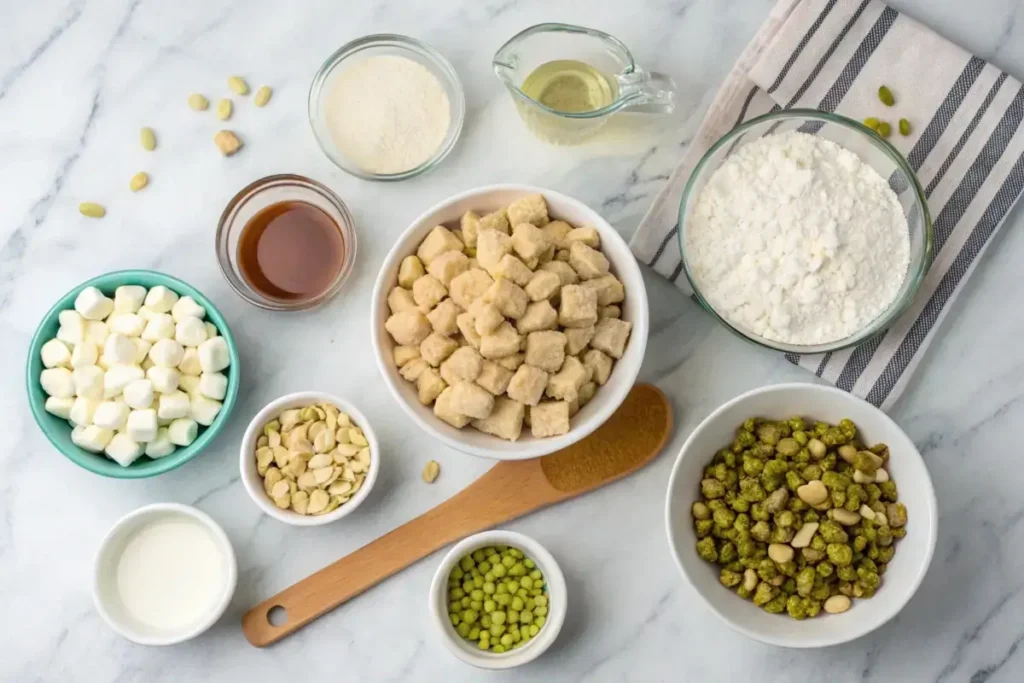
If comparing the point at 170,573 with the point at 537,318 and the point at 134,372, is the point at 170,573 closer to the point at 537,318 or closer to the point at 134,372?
the point at 134,372

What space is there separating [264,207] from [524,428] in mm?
763

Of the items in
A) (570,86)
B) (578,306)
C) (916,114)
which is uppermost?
(916,114)

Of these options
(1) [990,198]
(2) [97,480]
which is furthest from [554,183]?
(2) [97,480]

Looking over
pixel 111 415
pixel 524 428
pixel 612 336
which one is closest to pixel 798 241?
pixel 612 336

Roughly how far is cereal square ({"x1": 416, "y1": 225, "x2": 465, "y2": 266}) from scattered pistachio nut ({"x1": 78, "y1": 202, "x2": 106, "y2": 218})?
0.77 m

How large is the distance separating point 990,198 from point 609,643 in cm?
118

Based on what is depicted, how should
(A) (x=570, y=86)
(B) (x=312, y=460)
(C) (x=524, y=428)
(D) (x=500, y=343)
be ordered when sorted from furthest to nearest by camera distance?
(A) (x=570, y=86) < (B) (x=312, y=460) < (C) (x=524, y=428) < (D) (x=500, y=343)

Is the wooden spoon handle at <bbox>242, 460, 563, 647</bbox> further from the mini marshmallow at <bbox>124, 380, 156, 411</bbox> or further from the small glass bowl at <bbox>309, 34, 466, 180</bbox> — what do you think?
the small glass bowl at <bbox>309, 34, 466, 180</bbox>

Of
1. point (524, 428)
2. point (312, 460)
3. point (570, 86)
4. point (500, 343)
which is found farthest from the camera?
point (570, 86)

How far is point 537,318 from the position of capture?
1.59 meters

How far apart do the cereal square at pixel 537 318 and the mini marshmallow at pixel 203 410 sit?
2.14 ft

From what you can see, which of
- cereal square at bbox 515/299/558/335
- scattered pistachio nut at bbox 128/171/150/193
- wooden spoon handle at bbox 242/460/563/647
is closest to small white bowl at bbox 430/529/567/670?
wooden spoon handle at bbox 242/460/563/647

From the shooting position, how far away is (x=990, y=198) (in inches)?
72.0

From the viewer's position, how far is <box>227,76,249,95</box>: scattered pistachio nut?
6.42 ft
